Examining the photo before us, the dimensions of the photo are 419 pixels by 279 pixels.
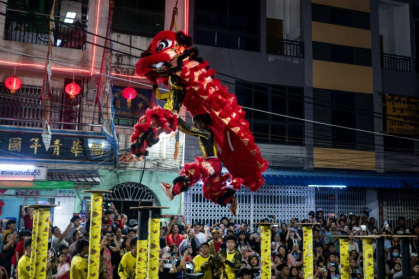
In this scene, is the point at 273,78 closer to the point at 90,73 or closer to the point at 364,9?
the point at 364,9

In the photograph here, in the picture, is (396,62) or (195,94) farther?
(396,62)

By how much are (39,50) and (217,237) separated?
28.9 feet

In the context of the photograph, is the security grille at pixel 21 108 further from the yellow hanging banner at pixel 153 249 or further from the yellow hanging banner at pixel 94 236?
the yellow hanging banner at pixel 153 249

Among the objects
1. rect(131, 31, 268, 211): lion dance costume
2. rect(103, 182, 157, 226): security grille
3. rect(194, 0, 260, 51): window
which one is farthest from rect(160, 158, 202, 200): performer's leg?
rect(194, 0, 260, 51): window

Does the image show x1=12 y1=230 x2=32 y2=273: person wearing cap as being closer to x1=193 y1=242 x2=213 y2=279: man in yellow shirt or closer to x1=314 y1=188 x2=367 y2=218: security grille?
x1=193 y1=242 x2=213 y2=279: man in yellow shirt

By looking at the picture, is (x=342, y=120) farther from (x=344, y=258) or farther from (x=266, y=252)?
(x=266, y=252)

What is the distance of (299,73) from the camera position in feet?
53.6

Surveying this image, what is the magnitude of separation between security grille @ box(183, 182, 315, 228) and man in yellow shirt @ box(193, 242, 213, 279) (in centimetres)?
634

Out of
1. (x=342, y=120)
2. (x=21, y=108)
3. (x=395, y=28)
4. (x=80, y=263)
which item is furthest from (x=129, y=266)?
(x=395, y=28)

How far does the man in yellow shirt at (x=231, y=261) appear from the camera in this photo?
741 centimetres

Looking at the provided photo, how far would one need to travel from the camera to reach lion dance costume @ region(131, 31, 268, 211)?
564 cm

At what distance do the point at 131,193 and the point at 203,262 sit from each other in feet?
22.3

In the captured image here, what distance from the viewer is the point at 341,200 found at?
16.2m

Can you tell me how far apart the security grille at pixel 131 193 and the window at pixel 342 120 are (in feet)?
20.6
